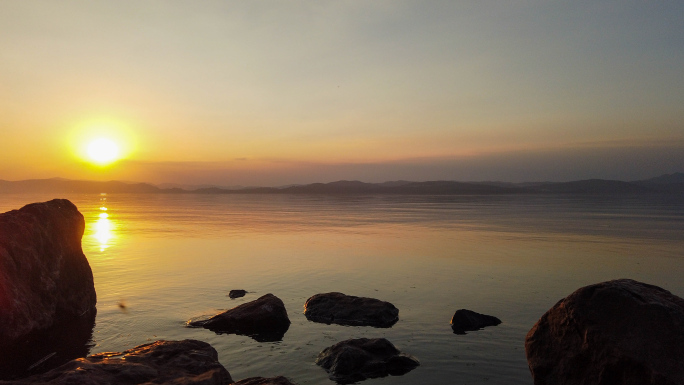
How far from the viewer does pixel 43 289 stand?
1513cm

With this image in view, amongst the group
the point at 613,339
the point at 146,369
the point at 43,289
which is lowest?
the point at 43,289

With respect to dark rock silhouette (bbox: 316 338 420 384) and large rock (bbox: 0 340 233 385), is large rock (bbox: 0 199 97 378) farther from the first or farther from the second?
dark rock silhouette (bbox: 316 338 420 384)

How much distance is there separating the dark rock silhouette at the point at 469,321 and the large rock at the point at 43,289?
1175 cm

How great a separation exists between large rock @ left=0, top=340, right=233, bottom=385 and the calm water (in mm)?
3170

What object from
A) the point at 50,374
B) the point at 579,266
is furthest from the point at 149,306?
the point at 579,266

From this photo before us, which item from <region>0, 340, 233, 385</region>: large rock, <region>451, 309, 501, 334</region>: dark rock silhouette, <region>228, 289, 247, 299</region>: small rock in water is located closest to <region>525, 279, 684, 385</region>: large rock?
<region>451, 309, 501, 334</region>: dark rock silhouette

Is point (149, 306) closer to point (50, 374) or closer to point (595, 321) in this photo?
point (50, 374)

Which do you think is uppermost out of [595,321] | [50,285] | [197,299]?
[595,321]

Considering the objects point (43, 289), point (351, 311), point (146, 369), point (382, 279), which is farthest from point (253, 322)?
point (382, 279)

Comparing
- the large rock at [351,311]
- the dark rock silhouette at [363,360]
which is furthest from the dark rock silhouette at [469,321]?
the dark rock silhouette at [363,360]

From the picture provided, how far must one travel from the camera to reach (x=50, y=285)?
15594 mm

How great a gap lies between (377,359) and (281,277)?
41.0 ft

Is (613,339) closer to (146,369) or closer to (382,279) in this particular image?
(146,369)

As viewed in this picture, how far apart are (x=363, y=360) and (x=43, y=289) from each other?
37.1 feet
